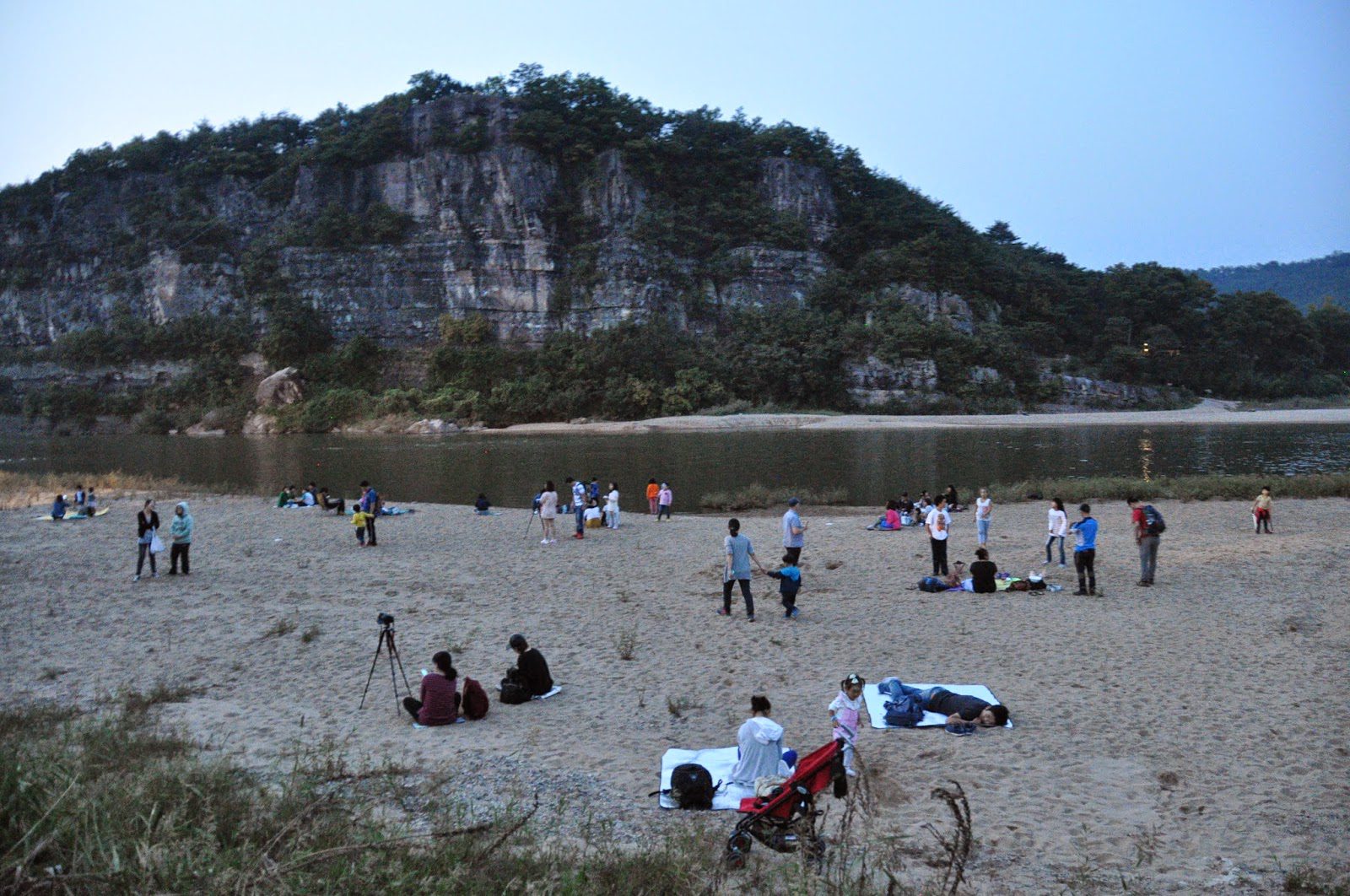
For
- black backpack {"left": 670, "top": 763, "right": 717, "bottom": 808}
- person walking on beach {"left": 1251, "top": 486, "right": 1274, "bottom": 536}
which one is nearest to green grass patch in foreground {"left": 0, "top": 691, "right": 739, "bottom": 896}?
black backpack {"left": 670, "top": 763, "right": 717, "bottom": 808}

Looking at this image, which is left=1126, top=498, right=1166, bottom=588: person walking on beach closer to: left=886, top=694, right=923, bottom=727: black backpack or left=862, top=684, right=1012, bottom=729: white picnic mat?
left=862, top=684, right=1012, bottom=729: white picnic mat

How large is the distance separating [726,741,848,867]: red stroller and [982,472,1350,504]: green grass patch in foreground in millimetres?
24682

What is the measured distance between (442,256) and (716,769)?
89029mm

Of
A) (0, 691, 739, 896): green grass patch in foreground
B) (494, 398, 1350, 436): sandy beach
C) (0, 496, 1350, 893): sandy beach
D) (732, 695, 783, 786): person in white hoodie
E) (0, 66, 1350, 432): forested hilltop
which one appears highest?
(0, 66, 1350, 432): forested hilltop

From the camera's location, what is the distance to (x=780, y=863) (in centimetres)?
573

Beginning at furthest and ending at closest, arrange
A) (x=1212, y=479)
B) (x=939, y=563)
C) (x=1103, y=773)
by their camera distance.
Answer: (x=1212, y=479) → (x=939, y=563) → (x=1103, y=773)

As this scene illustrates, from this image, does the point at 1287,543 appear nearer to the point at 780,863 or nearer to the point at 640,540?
the point at 640,540

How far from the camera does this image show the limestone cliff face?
8981 cm

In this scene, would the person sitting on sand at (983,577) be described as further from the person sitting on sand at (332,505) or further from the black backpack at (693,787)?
the person sitting on sand at (332,505)

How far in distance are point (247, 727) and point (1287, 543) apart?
21063mm

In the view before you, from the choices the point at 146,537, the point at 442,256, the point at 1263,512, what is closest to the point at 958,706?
the point at 146,537

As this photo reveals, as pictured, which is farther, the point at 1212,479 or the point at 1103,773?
the point at 1212,479

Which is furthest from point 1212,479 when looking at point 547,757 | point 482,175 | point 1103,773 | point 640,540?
point 482,175

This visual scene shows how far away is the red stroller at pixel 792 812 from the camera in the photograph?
569cm
